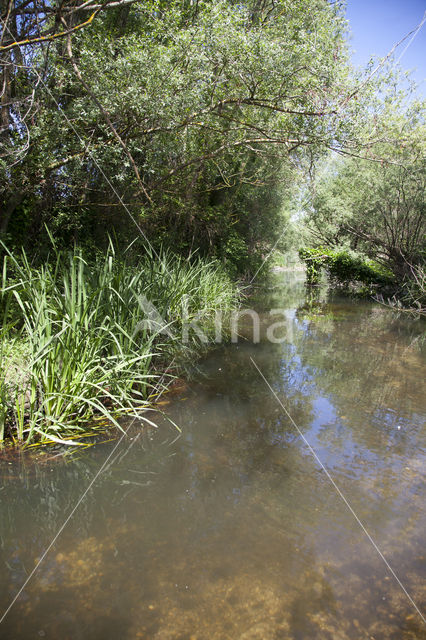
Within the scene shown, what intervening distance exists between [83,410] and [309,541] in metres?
2.09

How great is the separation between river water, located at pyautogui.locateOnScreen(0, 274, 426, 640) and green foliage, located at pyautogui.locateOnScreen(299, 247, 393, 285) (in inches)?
461

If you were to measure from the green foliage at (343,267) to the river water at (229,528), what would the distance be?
11.7 meters

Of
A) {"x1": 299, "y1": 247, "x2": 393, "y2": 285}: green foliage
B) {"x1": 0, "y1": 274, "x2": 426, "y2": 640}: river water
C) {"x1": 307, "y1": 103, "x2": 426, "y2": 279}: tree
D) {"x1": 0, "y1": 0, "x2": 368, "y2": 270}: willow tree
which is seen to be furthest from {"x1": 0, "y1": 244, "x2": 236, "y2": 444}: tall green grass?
{"x1": 299, "y1": 247, "x2": 393, "y2": 285}: green foliage

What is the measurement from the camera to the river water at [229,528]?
168 cm

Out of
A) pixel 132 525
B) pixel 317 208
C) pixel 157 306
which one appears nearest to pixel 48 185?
pixel 157 306

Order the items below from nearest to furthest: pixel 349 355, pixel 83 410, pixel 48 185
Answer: pixel 83 410, pixel 349 355, pixel 48 185

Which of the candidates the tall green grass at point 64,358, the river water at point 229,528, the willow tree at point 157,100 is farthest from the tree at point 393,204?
the river water at point 229,528

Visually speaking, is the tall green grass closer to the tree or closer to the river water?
the river water

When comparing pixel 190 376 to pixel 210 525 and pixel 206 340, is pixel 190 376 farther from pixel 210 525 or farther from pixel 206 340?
pixel 210 525

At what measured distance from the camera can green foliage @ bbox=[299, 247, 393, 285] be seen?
14744 mm

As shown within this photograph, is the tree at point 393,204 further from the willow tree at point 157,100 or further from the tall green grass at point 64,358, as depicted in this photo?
the tall green grass at point 64,358

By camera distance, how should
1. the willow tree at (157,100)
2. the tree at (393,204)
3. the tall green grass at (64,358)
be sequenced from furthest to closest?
1. the tree at (393,204)
2. the willow tree at (157,100)
3. the tall green grass at (64,358)

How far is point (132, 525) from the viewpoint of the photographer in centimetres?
219

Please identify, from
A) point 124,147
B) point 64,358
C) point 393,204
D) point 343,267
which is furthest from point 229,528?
point 343,267
